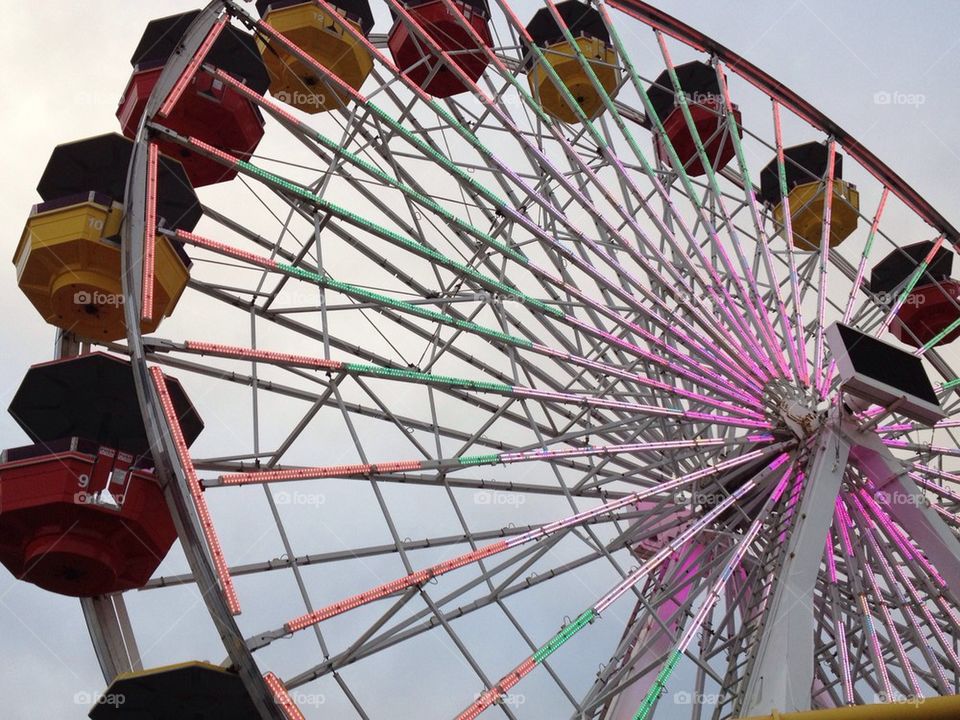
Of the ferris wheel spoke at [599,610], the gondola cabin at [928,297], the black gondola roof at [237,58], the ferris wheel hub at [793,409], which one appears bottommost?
the ferris wheel spoke at [599,610]

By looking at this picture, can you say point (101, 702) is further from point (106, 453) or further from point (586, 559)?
point (586, 559)

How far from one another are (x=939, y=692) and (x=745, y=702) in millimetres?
4045

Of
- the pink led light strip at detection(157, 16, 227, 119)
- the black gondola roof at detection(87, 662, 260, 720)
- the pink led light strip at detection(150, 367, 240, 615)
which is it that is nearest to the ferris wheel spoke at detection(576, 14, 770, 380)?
the pink led light strip at detection(157, 16, 227, 119)

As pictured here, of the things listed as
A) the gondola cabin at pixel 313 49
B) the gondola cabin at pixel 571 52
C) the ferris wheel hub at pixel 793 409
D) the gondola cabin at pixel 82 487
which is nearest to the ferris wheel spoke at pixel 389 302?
the ferris wheel hub at pixel 793 409

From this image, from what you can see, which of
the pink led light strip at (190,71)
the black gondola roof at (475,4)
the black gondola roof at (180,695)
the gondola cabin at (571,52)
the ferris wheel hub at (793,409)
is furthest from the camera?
the gondola cabin at (571,52)

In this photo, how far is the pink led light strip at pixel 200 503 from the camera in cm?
821

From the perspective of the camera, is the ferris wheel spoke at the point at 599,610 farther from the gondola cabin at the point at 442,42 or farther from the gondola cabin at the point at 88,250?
the gondola cabin at the point at 442,42

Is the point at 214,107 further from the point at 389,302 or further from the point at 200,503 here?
the point at 200,503

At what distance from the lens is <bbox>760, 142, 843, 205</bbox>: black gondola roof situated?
17844 millimetres

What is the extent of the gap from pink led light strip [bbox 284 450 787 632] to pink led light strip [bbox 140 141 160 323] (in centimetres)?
287

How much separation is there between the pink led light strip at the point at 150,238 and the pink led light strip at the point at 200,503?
73 cm

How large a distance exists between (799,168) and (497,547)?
10.3 metres

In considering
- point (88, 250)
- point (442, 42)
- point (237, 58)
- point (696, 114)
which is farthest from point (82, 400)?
point (696, 114)

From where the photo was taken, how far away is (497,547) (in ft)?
33.6
